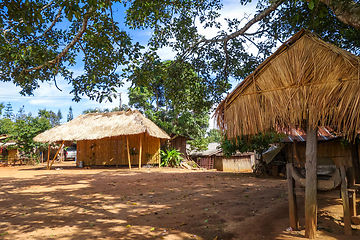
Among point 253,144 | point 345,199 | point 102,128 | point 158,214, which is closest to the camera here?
point 345,199

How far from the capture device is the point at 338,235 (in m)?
3.38

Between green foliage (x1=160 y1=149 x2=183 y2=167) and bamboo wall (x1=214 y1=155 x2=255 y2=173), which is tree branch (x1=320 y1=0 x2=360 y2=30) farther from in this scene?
bamboo wall (x1=214 y1=155 x2=255 y2=173)

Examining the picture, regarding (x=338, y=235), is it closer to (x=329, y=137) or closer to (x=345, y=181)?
(x=345, y=181)

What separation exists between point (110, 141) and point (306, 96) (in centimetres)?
1459

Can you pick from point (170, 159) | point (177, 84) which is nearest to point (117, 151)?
point (170, 159)

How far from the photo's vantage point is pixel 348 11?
4062 mm

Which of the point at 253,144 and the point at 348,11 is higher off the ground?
the point at 348,11

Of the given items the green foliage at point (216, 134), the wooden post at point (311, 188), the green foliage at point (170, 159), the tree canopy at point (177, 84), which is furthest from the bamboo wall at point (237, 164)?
the wooden post at point (311, 188)

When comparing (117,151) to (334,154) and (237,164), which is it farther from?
(334,154)

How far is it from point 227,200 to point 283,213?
1486 millimetres

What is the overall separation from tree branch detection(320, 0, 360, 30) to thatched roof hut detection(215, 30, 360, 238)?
0.96m

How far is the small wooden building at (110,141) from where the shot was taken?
50.4ft

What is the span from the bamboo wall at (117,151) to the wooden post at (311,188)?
13.2 metres

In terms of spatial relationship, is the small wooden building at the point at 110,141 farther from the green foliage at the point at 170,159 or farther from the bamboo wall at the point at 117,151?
the green foliage at the point at 170,159
